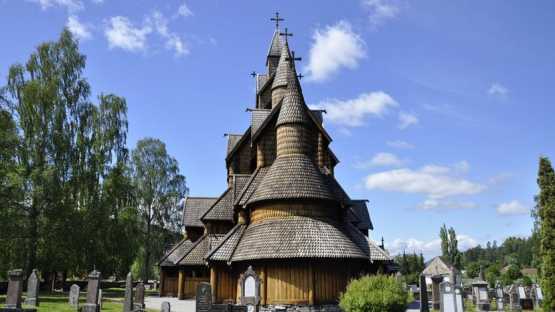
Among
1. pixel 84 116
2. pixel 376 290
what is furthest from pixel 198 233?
pixel 376 290

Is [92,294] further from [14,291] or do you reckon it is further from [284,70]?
[284,70]

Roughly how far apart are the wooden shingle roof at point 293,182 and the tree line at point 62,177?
11.7m

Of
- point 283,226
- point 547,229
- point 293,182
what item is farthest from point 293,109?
point 547,229

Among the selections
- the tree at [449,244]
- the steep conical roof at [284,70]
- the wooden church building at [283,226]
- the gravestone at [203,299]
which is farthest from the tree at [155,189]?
the tree at [449,244]

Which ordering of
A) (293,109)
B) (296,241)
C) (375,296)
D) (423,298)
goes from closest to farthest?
(375,296) < (423,298) < (296,241) < (293,109)

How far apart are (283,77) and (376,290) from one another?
14723 millimetres

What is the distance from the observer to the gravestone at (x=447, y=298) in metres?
14.1

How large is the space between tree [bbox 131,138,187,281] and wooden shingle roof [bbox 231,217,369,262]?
2138 centimetres

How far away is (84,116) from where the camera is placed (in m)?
28.0

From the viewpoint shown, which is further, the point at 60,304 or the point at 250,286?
the point at 60,304

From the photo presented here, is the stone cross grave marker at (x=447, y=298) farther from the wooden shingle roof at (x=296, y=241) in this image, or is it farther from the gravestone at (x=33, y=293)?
the gravestone at (x=33, y=293)

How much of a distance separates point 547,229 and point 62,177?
83.0 feet

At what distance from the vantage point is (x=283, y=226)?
59.3 feet

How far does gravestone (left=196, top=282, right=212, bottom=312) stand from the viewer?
581 inches
